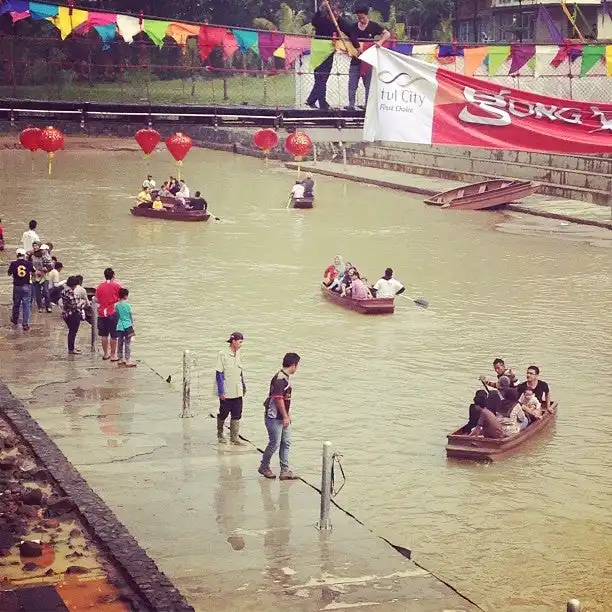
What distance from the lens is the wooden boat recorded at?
4347cm

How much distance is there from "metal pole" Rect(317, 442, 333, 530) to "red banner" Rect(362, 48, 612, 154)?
3.37 meters

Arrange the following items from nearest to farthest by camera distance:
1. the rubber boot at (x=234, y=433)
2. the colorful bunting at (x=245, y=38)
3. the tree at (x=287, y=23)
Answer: the rubber boot at (x=234, y=433)
the colorful bunting at (x=245, y=38)
the tree at (x=287, y=23)

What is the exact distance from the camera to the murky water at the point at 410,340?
14016 millimetres

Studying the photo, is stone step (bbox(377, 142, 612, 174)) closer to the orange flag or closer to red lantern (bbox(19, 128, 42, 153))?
the orange flag

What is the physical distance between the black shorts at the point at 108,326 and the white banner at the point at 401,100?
30.6ft

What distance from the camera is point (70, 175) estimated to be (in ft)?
178

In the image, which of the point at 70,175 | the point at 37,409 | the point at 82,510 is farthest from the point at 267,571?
the point at 70,175

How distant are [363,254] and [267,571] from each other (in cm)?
2325

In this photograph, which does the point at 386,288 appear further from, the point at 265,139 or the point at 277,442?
the point at 265,139

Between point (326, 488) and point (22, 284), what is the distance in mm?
11437

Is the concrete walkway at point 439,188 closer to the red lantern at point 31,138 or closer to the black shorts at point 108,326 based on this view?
the red lantern at point 31,138

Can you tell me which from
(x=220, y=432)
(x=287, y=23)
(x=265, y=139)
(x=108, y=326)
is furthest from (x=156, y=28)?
(x=287, y=23)

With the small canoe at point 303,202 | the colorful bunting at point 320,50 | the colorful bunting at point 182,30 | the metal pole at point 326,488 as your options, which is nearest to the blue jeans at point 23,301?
the colorful bunting at point 182,30

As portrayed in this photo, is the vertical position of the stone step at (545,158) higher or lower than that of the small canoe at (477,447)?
higher
